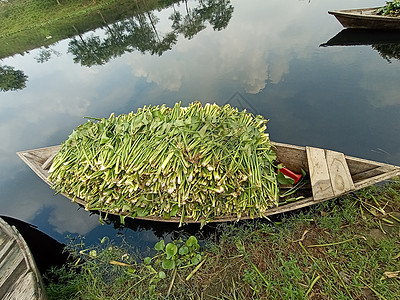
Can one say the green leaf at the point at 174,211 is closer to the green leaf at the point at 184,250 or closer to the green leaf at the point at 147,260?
the green leaf at the point at 184,250

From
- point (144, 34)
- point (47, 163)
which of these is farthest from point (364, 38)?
point (144, 34)

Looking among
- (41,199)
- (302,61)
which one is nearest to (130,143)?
(41,199)

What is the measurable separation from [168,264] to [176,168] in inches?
41.9

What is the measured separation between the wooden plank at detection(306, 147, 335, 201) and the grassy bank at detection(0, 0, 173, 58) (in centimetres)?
1445

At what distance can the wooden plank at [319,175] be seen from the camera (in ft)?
8.82

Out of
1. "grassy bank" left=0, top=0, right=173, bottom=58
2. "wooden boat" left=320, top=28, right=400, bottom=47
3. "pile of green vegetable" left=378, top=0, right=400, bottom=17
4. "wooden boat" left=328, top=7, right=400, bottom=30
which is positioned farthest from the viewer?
"grassy bank" left=0, top=0, right=173, bottom=58

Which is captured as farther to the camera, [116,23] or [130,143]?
[116,23]

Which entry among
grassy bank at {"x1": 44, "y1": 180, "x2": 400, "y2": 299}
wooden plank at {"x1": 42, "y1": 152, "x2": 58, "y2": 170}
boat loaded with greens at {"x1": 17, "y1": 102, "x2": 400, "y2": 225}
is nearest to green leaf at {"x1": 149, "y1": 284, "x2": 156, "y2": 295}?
grassy bank at {"x1": 44, "y1": 180, "x2": 400, "y2": 299}

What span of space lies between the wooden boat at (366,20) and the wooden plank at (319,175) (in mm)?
6091

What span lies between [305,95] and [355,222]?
3374 mm

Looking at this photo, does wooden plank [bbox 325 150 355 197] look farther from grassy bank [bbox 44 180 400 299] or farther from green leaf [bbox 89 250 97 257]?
green leaf [bbox 89 250 97 257]

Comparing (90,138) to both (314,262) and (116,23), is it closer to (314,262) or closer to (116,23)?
(314,262)

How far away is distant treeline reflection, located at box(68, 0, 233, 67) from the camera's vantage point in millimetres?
9719

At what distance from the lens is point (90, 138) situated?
10.5 feet
